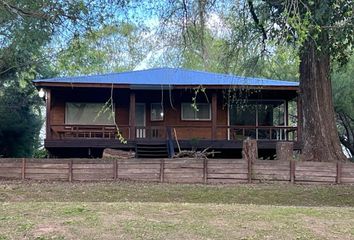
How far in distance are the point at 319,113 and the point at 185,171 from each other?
14.6ft

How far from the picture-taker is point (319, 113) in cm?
1538

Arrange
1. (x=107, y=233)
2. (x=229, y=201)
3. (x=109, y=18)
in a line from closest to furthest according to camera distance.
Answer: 1. (x=107, y=233)
2. (x=109, y=18)
3. (x=229, y=201)

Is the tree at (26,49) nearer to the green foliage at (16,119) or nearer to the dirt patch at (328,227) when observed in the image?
→ the green foliage at (16,119)

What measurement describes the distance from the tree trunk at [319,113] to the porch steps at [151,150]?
6.87 m

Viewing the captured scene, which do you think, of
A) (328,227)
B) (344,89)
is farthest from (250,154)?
(344,89)

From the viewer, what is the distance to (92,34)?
10.3 meters

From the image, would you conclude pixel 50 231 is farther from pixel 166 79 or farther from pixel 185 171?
pixel 166 79

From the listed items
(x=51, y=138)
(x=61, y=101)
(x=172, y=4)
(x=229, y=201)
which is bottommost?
(x=229, y=201)

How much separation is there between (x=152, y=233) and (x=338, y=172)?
974cm

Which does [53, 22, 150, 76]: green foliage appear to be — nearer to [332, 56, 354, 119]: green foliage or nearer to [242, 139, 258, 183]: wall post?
[242, 139, 258, 183]: wall post

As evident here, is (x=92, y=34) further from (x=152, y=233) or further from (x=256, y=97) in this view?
(x=256, y=97)

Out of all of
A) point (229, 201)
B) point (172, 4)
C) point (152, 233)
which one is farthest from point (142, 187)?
point (152, 233)

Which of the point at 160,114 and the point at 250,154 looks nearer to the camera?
the point at 250,154

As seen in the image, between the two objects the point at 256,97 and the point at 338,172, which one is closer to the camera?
the point at 338,172
